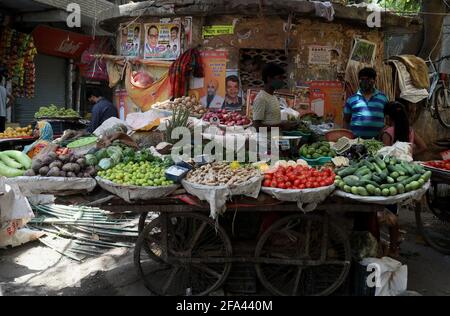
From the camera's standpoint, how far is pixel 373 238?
4.23 metres

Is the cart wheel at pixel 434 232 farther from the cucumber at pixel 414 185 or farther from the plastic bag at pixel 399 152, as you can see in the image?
the cucumber at pixel 414 185

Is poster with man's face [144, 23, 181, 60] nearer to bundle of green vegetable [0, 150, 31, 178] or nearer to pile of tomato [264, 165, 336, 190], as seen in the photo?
bundle of green vegetable [0, 150, 31, 178]

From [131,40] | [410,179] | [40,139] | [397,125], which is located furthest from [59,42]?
[410,179]

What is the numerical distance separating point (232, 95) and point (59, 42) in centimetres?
677

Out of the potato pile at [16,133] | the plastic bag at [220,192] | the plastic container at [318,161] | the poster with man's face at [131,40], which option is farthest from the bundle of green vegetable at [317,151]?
the potato pile at [16,133]

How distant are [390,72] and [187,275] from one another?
5.61 metres

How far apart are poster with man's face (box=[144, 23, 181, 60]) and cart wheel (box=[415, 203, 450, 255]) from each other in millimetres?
4431

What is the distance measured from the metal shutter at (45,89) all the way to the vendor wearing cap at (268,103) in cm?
821

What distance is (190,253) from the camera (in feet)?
13.1

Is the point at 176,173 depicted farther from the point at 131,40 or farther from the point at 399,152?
the point at 131,40

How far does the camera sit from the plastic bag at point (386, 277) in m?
3.71

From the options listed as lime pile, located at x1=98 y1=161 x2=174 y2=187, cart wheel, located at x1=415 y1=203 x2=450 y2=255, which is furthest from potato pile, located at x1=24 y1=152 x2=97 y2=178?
cart wheel, located at x1=415 y1=203 x2=450 y2=255

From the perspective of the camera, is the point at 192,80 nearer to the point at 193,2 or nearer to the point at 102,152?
the point at 193,2

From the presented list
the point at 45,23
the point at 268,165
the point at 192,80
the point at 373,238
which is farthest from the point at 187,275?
the point at 45,23
